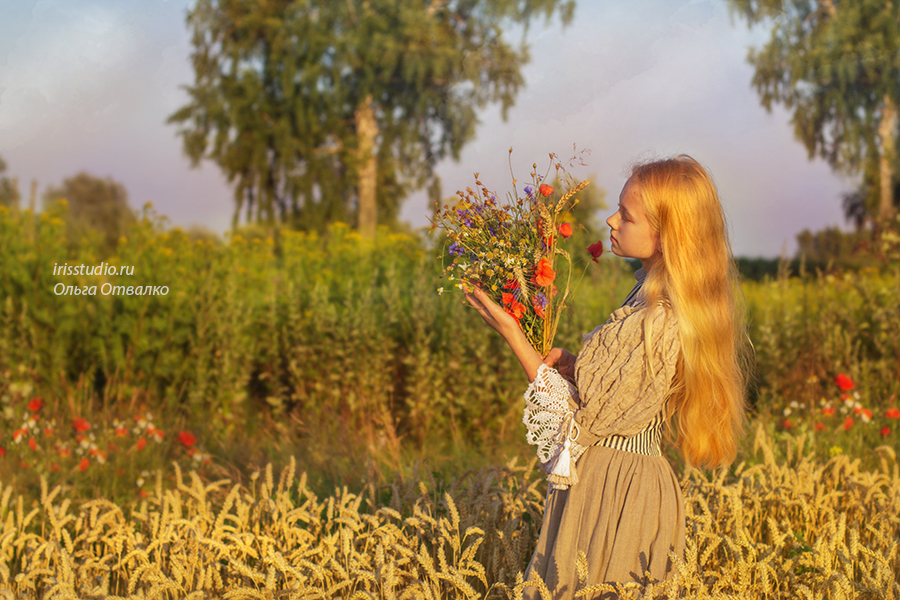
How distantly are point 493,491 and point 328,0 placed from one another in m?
17.9

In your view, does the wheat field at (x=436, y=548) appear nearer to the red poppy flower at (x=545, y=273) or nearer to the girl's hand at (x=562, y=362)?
the girl's hand at (x=562, y=362)

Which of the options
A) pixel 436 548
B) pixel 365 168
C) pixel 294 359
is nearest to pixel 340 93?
pixel 365 168

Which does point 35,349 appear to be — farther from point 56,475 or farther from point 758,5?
point 758,5

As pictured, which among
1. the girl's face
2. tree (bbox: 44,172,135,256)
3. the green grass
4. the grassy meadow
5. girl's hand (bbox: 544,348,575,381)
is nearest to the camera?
the girl's face

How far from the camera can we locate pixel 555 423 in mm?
1806

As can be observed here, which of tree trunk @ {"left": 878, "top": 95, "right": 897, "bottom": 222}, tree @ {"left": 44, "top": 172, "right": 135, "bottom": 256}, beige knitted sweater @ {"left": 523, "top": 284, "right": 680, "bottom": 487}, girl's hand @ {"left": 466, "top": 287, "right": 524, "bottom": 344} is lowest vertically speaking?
beige knitted sweater @ {"left": 523, "top": 284, "right": 680, "bottom": 487}

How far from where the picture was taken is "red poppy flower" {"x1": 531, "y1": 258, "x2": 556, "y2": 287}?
1.83 metres

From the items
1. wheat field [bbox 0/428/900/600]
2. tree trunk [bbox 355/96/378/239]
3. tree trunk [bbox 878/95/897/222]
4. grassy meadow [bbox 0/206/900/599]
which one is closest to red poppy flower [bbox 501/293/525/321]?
wheat field [bbox 0/428/900/600]

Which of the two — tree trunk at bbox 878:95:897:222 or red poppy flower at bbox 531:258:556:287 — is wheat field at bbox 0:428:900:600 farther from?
tree trunk at bbox 878:95:897:222

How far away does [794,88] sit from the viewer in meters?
21.4

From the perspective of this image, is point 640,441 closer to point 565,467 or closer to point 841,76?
point 565,467

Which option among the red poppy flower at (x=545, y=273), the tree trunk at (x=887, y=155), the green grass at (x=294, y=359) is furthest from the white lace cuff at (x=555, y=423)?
the tree trunk at (x=887, y=155)

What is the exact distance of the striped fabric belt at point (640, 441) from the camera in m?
1.86

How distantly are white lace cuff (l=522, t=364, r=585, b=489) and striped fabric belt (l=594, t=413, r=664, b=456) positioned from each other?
112 millimetres
